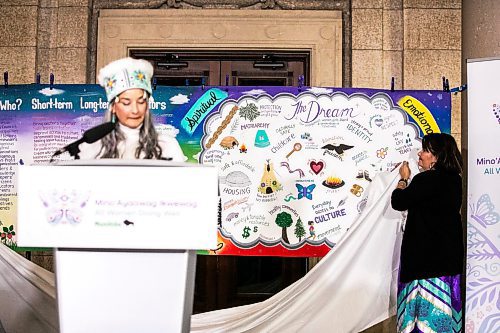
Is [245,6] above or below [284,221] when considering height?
above

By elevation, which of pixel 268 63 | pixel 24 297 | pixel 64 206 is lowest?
pixel 24 297

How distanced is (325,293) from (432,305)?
0.88 metres

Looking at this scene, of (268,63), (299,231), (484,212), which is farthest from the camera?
(268,63)

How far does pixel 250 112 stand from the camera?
5559 millimetres

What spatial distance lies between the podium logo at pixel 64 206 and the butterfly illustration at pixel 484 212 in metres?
2.77

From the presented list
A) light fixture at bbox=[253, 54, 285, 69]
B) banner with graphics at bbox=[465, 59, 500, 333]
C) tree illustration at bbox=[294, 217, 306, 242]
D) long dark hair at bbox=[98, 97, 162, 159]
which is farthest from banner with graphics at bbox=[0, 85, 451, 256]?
long dark hair at bbox=[98, 97, 162, 159]

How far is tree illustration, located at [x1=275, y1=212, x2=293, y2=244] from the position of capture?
18.0 feet

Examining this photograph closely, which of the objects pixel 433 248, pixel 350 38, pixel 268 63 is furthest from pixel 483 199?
pixel 268 63

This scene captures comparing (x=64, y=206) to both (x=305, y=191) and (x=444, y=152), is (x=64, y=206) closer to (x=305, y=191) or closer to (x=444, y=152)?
(x=444, y=152)

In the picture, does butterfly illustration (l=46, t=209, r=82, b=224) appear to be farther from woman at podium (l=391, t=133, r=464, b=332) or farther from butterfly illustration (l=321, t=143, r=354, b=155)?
butterfly illustration (l=321, t=143, r=354, b=155)

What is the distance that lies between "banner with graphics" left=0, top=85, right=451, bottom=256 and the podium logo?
2605 mm

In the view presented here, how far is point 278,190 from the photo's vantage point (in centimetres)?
550

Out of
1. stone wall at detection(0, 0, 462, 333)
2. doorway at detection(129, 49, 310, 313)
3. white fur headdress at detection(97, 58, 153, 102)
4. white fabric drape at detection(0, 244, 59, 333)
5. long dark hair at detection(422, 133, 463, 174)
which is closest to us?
white fur headdress at detection(97, 58, 153, 102)

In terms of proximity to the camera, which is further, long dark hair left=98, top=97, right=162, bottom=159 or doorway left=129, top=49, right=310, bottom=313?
doorway left=129, top=49, right=310, bottom=313
